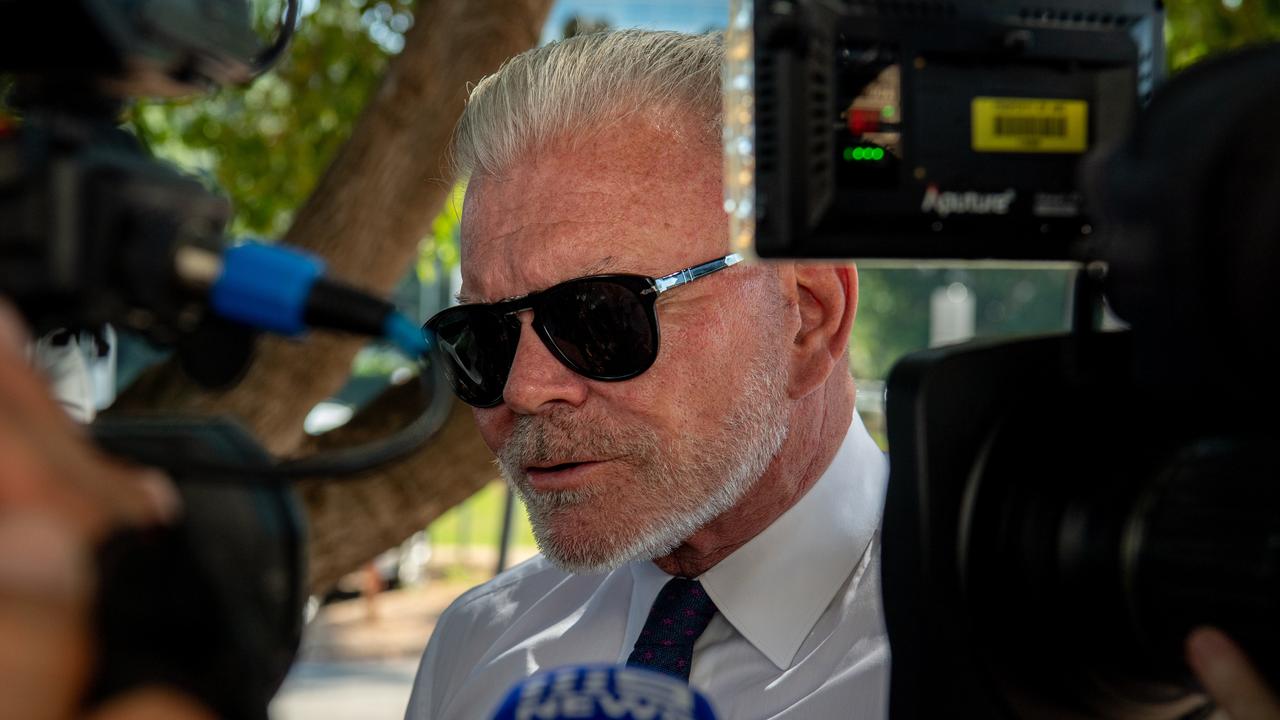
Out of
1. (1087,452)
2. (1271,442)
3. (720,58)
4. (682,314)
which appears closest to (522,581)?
(682,314)

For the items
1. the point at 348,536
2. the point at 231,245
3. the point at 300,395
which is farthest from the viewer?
the point at 348,536

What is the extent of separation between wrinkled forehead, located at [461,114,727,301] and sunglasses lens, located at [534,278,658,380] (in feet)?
0.10

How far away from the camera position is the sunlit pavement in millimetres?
9164

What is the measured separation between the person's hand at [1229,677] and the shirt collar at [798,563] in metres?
0.89

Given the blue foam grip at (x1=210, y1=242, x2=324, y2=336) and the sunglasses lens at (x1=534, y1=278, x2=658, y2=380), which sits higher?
the blue foam grip at (x1=210, y1=242, x2=324, y2=336)

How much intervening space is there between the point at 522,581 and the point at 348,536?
5.36ft

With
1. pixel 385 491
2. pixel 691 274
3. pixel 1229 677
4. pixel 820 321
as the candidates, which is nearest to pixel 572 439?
pixel 691 274

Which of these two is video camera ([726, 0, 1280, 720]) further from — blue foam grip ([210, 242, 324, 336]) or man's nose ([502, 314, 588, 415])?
man's nose ([502, 314, 588, 415])

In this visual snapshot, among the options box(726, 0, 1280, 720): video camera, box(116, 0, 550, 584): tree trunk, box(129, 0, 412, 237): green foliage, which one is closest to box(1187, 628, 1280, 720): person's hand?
box(726, 0, 1280, 720): video camera

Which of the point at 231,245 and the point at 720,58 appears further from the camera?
the point at 720,58

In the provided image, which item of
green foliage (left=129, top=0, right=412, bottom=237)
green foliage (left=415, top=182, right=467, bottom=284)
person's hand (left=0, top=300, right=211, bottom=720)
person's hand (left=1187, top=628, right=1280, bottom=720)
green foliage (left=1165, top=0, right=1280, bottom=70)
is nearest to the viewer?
person's hand (left=0, top=300, right=211, bottom=720)

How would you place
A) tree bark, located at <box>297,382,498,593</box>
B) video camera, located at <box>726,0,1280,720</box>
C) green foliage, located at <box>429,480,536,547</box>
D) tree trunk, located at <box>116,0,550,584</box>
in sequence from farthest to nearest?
green foliage, located at <box>429,480,536,547</box> → tree bark, located at <box>297,382,498,593</box> → tree trunk, located at <box>116,0,550,584</box> → video camera, located at <box>726,0,1280,720</box>

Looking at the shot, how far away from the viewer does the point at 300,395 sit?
3.53 metres

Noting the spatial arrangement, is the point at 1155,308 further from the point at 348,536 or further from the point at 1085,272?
the point at 348,536
